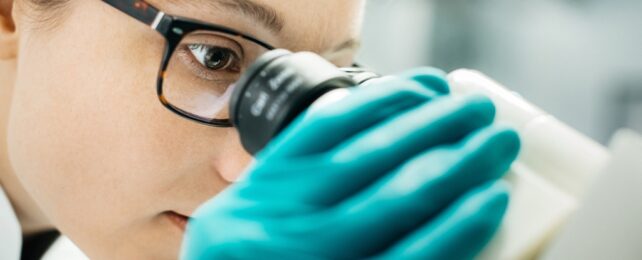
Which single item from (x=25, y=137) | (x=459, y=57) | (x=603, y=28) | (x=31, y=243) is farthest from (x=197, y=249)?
(x=603, y=28)

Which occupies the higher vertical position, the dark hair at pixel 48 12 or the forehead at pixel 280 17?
the forehead at pixel 280 17

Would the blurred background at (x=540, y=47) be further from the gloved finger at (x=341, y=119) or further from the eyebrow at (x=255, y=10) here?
the gloved finger at (x=341, y=119)

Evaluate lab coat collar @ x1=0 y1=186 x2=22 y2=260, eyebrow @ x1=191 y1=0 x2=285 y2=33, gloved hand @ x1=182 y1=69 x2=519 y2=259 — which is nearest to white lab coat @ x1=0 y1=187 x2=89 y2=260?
lab coat collar @ x1=0 y1=186 x2=22 y2=260

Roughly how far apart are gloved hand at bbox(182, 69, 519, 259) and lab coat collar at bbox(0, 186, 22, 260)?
31.2 inches

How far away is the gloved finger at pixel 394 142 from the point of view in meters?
0.49

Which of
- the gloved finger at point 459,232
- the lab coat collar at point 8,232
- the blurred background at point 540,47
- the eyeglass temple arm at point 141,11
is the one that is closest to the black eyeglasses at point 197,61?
the eyeglass temple arm at point 141,11

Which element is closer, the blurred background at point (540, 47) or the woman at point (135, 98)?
the woman at point (135, 98)

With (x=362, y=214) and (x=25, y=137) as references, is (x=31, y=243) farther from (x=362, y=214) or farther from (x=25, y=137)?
(x=362, y=214)

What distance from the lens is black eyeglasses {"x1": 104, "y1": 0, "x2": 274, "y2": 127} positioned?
0.81 metres

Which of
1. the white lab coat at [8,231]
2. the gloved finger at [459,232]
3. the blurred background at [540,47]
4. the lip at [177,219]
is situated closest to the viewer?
the gloved finger at [459,232]

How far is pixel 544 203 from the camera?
48cm

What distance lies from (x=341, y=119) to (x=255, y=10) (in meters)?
0.37

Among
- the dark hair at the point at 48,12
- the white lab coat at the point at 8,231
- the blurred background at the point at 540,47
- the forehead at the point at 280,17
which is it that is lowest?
the white lab coat at the point at 8,231

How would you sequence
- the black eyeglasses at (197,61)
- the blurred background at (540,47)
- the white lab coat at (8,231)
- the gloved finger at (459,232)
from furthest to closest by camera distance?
the blurred background at (540,47), the white lab coat at (8,231), the black eyeglasses at (197,61), the gloved finger at (459,232)
